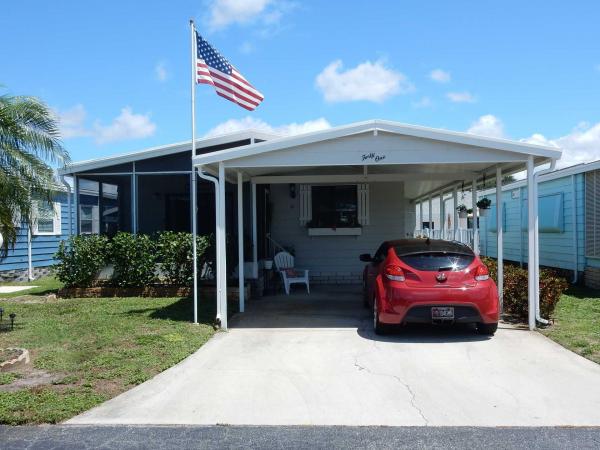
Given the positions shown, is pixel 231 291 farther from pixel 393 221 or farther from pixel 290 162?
pixel 393 221

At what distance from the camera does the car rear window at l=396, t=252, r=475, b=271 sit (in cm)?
764

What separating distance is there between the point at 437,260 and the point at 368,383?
249 cm

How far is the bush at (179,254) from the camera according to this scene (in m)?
11.9

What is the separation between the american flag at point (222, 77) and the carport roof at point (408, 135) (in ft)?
4.83

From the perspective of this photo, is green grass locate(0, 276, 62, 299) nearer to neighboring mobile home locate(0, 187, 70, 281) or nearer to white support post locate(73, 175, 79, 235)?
neighboring mobile home locate(0, 187, 70, 281)

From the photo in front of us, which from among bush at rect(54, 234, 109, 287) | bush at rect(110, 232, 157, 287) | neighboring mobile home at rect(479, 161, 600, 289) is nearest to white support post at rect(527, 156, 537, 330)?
neighboring mobile home at rect(479, 161, 600, 289)

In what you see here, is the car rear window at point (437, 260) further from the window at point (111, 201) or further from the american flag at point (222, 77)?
the window at point (111, 201)

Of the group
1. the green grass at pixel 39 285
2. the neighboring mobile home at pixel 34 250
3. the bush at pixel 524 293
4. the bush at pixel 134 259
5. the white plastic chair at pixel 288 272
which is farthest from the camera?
the neighboring mobile home at pixel 34 250

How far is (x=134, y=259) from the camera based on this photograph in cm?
1210

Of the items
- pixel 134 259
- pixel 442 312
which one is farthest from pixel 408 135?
pixel 134 259

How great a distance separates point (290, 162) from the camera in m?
8.52

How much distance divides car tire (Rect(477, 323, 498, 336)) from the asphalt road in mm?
3216

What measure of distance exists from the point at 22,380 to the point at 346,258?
9401mm

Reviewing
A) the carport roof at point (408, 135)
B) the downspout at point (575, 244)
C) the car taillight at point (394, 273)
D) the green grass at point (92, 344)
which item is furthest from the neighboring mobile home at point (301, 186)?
the downspout at point (575, 244)
